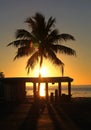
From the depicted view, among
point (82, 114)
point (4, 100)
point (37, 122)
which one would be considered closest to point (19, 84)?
point (4, 100)

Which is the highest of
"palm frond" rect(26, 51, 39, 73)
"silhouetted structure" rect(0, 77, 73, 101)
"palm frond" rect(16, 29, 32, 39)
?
"palm frond" rect(16, 29, 32, 39)

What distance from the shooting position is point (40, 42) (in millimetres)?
43312

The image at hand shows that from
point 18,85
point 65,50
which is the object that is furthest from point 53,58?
point 18,85

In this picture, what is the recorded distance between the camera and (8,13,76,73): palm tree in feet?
140

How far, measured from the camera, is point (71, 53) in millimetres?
44031

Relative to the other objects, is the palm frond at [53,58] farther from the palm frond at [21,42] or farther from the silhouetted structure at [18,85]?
the silhouetted structure at [18,85]

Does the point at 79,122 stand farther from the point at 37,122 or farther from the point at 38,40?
the point at 38,40

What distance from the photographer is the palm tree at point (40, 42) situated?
140 ft

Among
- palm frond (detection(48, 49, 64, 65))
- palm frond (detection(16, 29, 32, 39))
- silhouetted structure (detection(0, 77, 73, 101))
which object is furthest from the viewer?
silhouetted structure (detection(0, 77, 73, 101))

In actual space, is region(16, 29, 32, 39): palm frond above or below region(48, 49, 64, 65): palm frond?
above

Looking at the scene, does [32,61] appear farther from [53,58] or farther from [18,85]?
[18,85]

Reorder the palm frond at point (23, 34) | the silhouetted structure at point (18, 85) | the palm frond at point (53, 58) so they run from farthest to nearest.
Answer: the silhouetted structure at point (18, 85) → the palm frond at point (53, 58) → the palm frond at point (23, 34)

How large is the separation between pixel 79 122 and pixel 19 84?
25035 mm

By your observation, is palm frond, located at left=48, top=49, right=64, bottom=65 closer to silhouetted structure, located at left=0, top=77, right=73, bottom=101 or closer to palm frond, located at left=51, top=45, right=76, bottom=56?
palm frond, located at left=51, top=45, right=76, bottom=56
